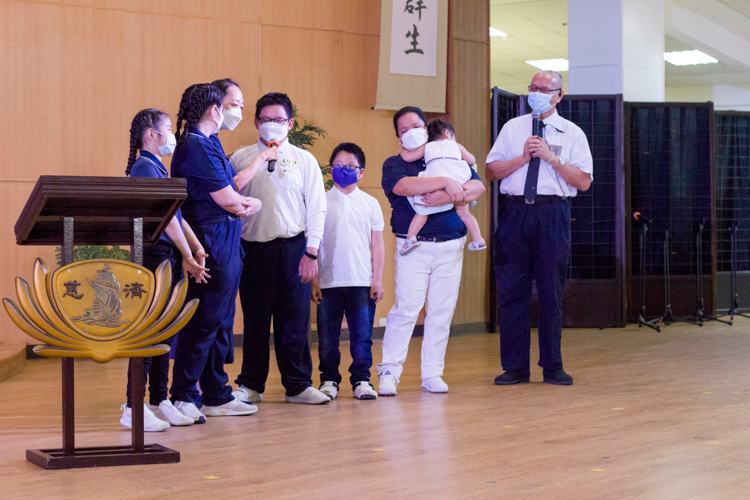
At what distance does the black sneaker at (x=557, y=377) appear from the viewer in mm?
4555

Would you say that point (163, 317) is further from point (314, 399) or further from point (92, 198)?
point (314, 399)

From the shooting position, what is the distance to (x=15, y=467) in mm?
2771

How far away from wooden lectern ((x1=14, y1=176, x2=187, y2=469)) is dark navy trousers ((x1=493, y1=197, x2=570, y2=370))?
7.37 feet

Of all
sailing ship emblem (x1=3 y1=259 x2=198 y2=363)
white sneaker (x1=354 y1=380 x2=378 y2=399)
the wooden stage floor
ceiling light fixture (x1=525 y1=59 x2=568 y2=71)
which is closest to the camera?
the wooden stage floor

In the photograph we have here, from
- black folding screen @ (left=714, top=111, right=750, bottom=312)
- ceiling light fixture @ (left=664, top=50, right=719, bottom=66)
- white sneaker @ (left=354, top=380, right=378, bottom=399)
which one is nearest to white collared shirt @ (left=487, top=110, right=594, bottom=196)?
white sneaker @ (left=354, top=380, right=378, bottom=399)

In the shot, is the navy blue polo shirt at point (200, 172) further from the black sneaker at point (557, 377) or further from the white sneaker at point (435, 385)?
the black sneaker at point (557, 377)

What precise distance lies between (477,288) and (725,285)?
3.22m

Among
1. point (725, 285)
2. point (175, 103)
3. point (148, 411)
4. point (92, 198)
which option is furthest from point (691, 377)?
point (725, 285)

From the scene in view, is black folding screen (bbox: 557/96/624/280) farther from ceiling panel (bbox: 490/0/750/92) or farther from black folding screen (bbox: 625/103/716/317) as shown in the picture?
ceiling panel (bbox: 490/0/750/92)

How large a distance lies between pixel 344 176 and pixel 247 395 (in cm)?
116

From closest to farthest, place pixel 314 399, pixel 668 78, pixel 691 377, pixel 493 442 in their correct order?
1. pixel 493 442
2. pixel 314 399
3. pixel 691 377
4. pixel 668 78

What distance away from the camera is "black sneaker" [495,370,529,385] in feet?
15.0

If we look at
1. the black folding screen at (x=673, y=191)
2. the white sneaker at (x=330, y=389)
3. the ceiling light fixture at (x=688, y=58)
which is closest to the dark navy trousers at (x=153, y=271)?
the white sneaker at (x=330, y=389)

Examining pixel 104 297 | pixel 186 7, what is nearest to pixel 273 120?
pixel 104 297
